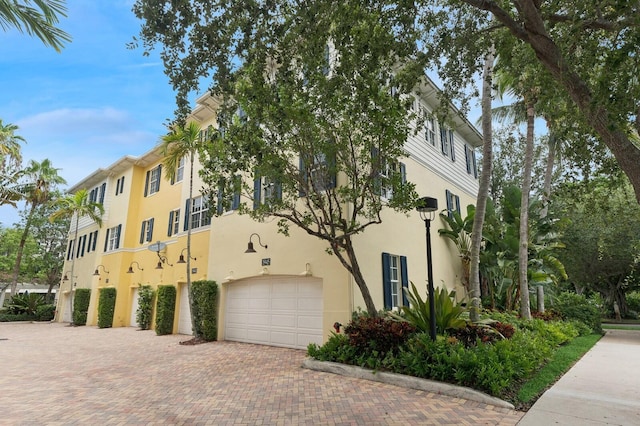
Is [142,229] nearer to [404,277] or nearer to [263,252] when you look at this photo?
[263,252]

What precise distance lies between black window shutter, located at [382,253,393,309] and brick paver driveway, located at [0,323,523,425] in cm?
274

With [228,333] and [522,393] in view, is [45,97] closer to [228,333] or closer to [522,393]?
[228,333]

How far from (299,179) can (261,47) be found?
10.6 ft

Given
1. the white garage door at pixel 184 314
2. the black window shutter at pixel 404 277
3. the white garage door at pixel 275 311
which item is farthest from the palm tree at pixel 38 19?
the white garage door at pixel 184 314

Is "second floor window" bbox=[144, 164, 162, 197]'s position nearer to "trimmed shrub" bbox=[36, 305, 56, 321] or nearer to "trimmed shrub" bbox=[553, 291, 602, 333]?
"trimmed shrub" bbox=[36, 305, 56, 321]

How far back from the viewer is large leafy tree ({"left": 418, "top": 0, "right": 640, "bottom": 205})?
3879mm

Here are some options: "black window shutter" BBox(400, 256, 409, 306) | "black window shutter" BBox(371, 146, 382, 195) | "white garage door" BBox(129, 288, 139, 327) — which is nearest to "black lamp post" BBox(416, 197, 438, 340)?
"black window shutter" BBox(371, 146, 382, 195)

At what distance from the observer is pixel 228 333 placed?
40.5 feet

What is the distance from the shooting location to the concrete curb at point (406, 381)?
5.38m

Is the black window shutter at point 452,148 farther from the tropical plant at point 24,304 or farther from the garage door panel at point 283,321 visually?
the tropical plant at point 24,304

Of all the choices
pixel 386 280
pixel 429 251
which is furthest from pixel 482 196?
pixel 386 280

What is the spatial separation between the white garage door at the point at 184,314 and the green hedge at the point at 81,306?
8.99 meters

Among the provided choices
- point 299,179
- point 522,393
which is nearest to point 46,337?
point 299,179

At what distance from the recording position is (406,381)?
6.28 metres
